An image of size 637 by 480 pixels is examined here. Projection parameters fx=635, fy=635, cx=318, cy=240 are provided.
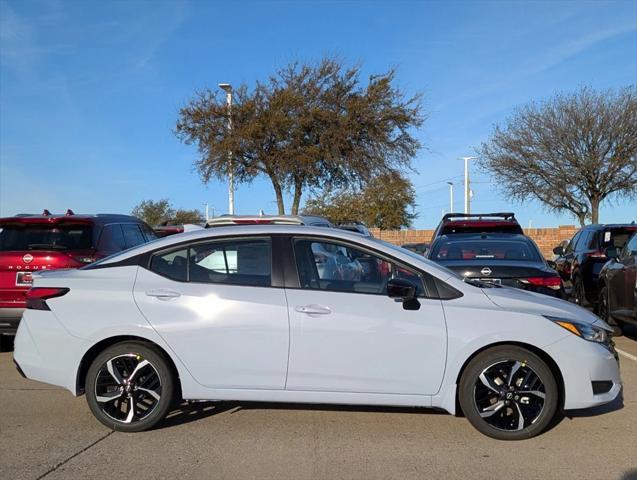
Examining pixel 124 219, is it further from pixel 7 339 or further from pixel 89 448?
pixel 89 448

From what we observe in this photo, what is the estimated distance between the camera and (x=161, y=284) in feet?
17.1

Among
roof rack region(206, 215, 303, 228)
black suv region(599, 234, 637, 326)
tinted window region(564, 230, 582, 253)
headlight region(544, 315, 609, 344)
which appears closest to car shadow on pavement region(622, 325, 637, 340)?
black suv region(599, 234, 637, 326)

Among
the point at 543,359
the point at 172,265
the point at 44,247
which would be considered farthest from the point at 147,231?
the point at 543,359

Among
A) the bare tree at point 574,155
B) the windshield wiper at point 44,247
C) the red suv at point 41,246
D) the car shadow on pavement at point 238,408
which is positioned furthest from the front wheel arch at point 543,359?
the bare tree at point 574,155

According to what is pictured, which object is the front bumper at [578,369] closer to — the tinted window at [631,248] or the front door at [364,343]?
the front door at [364,343]

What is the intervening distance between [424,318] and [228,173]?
1852cm

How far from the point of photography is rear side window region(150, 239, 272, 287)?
525cm

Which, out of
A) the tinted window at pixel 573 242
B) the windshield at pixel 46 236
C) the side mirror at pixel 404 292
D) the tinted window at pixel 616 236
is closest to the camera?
the side mirror at pixel 404 292

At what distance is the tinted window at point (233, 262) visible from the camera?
5.23 metres

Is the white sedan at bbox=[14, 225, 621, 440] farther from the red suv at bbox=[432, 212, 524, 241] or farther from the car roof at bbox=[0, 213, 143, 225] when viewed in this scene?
the red suv at bbox=[432, 212, 524, 241]

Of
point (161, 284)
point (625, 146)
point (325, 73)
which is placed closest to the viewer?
point (161, 284)

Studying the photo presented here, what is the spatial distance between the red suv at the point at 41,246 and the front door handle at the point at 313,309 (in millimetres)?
3879

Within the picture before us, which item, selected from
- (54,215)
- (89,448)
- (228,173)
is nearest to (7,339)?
(54,215)

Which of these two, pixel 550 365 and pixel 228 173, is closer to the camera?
pixel 550 365
